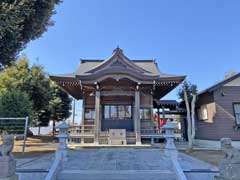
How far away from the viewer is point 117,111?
47.6 feet

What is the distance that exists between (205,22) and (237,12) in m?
2.11

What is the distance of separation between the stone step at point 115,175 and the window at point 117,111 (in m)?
8.68

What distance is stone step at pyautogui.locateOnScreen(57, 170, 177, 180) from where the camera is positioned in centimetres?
562

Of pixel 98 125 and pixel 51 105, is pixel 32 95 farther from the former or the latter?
pixel 98 125

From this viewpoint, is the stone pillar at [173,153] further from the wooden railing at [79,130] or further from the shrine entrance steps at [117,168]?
the wooden railing at [79,130]

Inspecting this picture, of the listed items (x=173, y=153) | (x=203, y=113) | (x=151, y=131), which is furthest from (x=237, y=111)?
(x=173, y=153)

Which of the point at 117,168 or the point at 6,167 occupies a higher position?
the point at 6,167

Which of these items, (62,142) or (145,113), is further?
(145,113)

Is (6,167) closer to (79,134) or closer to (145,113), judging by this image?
(79,134)

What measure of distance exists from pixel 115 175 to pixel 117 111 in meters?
8.91

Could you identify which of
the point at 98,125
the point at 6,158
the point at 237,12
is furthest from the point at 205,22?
the point at 6,158

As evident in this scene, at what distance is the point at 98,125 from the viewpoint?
38.4 ft

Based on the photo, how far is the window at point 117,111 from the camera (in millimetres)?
14438

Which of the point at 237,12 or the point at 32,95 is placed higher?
the point at 237,12
